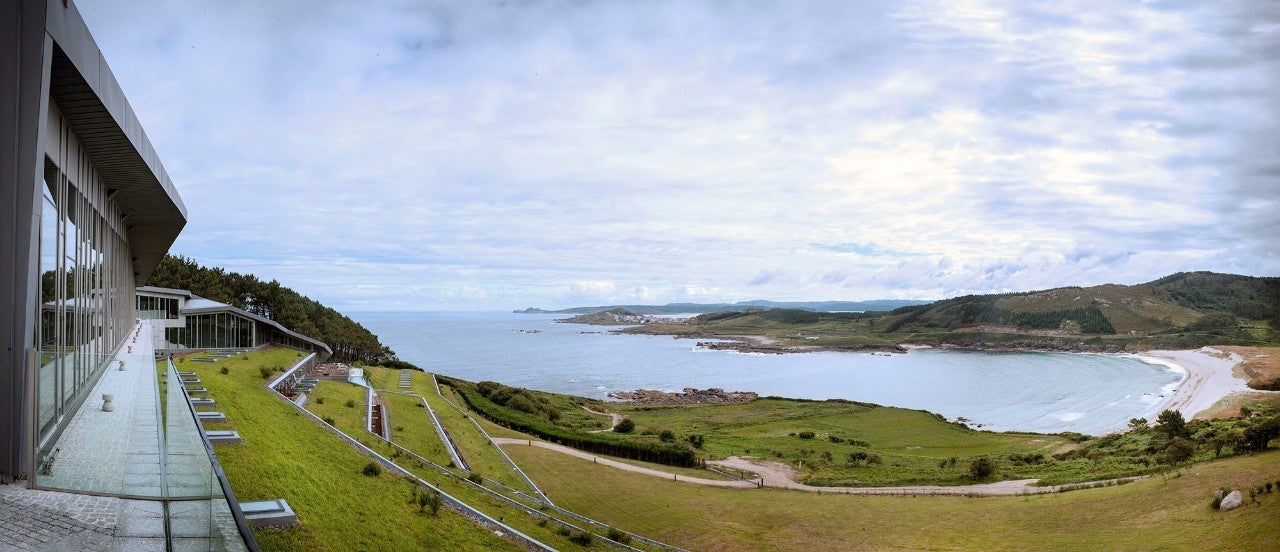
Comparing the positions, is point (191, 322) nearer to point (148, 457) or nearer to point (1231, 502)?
point (148, 457)

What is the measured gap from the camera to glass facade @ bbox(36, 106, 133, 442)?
685cm

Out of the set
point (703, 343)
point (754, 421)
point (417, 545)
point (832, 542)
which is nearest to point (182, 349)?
point (417, 545)

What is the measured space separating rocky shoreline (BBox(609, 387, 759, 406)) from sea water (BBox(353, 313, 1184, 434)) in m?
2.52

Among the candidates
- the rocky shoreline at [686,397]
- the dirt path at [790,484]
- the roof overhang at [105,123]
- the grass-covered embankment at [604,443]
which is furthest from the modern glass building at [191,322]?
the rocky shoreline at [686,397]

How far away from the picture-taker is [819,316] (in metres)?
168

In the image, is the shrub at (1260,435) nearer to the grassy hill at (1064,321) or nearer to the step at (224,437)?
the grassy hill at (1064,321)

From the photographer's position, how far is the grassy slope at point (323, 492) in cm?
845

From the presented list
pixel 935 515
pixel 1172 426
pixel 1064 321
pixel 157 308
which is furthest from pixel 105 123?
pixel 1064 321

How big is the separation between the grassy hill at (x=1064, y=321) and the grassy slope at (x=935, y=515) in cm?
839

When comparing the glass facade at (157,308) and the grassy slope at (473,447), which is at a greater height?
the glass facade at (157,308)

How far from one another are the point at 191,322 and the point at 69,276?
78.6 feet

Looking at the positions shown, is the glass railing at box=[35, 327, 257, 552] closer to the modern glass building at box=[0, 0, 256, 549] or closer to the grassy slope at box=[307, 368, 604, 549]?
the modern glass building at box=[0, 0, 256, 549]

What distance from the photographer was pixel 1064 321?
101m

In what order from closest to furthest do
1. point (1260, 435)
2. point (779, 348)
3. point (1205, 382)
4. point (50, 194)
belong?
point (50, 194)
point (1260, 435)
point (1205, 382)
point (779, 348)
